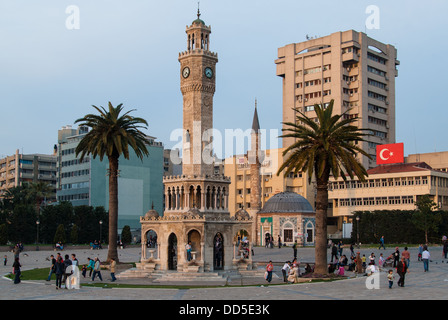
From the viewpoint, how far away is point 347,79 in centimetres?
12625

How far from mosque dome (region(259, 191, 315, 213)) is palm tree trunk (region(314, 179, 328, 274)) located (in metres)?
54.8

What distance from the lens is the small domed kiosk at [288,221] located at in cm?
9300

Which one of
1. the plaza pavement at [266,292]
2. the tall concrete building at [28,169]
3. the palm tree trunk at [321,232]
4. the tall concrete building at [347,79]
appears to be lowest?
the plaza pavement at [266,292]

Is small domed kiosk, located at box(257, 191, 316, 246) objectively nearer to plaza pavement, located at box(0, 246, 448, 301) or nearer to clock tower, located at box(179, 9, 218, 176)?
clock tower, located at box(179, 9, 218, 176)

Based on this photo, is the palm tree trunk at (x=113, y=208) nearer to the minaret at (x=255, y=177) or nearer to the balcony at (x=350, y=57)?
the minaret at (x=255, y=177)

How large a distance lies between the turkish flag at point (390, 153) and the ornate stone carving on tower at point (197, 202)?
6074 cm

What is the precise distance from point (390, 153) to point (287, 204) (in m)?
23.3

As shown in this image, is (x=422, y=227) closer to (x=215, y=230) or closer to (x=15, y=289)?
(x=215, y=230)

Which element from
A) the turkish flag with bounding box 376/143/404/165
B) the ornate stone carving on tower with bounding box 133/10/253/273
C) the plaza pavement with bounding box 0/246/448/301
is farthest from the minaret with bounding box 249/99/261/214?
the plaza pavement with bounding box 0/246/448/301

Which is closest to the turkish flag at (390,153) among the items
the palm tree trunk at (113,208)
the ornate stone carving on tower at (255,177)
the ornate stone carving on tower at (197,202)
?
the ornate stone carving on tower at (255,177)

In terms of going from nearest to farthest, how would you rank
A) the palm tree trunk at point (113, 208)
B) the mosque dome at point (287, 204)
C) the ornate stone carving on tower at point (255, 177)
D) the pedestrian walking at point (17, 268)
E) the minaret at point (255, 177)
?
1. the pedestrian walking at point (17, 268)
2. the palm tree trunk at point (113, 208)
3. the mosque dome at point (287, 204)
4. the ornate stone carving on tower at point (255, 177)
5. the minaret at point (255, 177)

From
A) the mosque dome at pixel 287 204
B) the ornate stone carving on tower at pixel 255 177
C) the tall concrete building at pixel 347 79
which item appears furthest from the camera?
the tall concrete building at pixel 347 79

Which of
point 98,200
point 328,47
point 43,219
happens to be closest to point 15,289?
point 43,219
